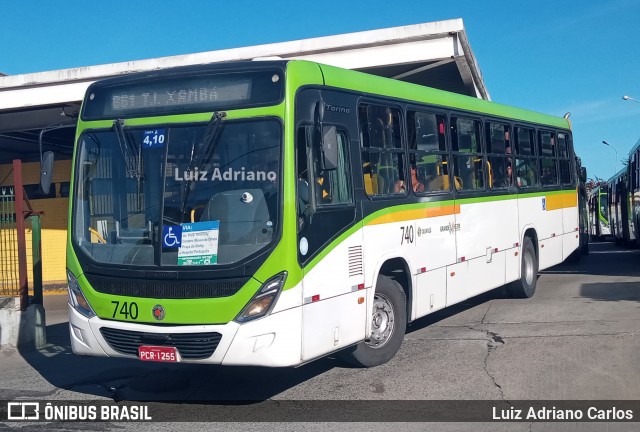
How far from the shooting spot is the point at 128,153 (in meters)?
7.71

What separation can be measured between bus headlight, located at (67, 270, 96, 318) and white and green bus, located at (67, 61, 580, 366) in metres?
0.02

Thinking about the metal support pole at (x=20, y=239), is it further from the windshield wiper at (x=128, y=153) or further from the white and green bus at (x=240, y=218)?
the windshield wiper at (x=128, y=153)

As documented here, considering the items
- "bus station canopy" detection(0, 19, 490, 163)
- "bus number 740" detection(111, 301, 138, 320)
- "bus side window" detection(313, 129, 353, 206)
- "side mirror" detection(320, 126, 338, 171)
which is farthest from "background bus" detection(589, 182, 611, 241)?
"bus number 740" detection(111, 301, 138, 320)

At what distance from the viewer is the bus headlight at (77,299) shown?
7.70 meters

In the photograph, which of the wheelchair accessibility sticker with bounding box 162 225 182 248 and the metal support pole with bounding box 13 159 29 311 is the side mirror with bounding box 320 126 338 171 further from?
the metal support pole with bounding box 13 159 29 311

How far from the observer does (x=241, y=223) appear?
7.13m

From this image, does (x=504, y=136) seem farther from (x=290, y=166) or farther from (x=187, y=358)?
(x=187, y=358)

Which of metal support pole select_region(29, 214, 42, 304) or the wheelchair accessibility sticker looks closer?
the wheelchair accessibility sticker

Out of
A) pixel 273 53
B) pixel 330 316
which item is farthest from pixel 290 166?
pixel 273 53

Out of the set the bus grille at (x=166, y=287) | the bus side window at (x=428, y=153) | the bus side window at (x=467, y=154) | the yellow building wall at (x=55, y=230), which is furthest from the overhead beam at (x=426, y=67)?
the bus grille at (x=166, y=287)

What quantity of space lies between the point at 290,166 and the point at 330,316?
1553 millimetres

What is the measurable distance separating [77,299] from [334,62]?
33.4 feet

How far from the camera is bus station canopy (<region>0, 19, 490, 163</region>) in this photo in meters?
16.0

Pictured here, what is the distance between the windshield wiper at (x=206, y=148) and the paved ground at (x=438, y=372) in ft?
7.24
